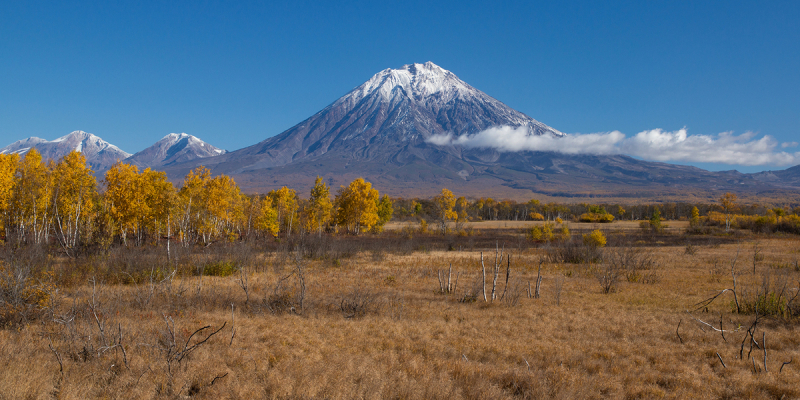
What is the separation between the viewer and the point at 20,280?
8281 mm

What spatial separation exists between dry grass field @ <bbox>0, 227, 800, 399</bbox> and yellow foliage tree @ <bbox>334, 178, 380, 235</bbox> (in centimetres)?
3125

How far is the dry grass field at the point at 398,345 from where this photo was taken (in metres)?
6.18

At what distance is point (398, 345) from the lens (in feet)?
28.3

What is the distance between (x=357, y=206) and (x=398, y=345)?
127 feet

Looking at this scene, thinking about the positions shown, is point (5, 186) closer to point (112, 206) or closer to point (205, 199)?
point (112, 206)

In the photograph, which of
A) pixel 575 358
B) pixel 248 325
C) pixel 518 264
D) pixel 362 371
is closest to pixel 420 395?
pixel 362 371

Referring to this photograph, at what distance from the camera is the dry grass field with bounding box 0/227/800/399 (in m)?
6.18

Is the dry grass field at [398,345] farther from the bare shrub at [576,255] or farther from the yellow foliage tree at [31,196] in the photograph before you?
the yellow foliage tree at [31,196]

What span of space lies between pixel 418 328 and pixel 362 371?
337cm

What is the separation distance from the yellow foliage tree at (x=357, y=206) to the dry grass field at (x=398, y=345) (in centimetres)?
3125

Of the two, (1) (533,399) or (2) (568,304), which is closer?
(1) (533,399)

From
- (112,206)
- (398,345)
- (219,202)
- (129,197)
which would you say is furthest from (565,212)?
(398,345)

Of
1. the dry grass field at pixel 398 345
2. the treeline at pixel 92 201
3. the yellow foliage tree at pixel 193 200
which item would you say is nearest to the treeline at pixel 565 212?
the yellow foliage tree at pixel 193 200

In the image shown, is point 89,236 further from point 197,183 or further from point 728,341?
point 728,341
